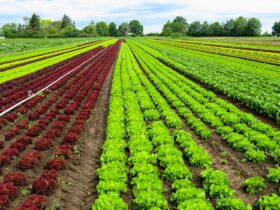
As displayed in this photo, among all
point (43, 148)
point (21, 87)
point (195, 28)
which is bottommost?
point (43, 148)

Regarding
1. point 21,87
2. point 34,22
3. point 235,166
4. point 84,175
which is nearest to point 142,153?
point 84,175

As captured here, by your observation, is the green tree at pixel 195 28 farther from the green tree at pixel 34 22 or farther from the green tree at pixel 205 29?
the green tree at pixel 34 22

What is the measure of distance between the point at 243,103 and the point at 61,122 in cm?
1125

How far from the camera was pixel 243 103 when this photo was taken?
1859cm

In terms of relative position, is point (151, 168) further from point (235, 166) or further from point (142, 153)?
point (235, 166)

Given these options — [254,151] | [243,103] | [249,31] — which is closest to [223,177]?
[254,151]

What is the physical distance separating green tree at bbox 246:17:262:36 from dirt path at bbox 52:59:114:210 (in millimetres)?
157469

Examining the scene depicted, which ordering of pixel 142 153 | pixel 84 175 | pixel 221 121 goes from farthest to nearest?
pixel 221 121 < pixel 142 153 < pixel 84 175

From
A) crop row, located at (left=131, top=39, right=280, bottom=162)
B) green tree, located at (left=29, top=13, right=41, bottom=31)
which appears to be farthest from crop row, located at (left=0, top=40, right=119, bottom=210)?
green tree, located at (left=29, top=13, right=41, bottom=31)

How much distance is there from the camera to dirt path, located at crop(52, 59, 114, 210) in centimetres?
846

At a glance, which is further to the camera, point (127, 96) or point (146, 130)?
point (127, 96)

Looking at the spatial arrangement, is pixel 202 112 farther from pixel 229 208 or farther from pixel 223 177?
pixel 229 208

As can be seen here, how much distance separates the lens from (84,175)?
10.0 metres

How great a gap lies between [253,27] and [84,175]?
164m
